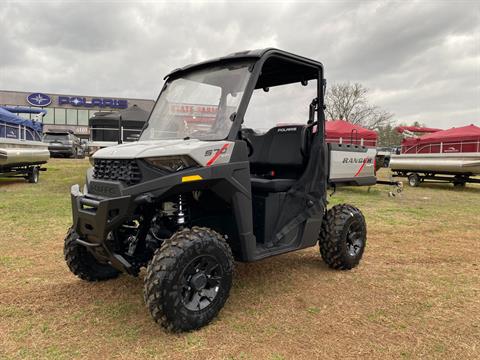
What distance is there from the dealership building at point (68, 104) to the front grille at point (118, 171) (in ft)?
176

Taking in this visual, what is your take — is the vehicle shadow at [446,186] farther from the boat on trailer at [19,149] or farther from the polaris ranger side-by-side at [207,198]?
the boat on trailer at [19,149]

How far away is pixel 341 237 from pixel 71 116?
2282 inches

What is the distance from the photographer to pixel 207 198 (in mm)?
3496

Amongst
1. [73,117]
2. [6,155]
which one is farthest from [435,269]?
[73,117]

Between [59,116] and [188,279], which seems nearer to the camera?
[188,279]

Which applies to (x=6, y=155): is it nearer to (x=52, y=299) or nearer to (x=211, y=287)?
(x=52, y=299)

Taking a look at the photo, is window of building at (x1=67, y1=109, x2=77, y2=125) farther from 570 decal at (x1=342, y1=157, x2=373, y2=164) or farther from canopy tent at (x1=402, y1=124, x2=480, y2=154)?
570 decal at (x1=342, y1=157, x2=373, y2=164)

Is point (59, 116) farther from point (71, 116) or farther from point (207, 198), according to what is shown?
point (207, 198)

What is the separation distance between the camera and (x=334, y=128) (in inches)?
690

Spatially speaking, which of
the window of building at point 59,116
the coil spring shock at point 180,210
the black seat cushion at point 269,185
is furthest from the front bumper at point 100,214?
the window of building at point 59,116

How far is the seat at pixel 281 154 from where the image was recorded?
13.9 ft

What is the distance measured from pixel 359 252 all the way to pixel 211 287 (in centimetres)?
224

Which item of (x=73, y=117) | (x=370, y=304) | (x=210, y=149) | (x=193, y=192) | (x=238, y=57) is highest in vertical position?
(x=73, y=117)

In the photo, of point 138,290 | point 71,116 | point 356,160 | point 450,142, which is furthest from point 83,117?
point 138,290
